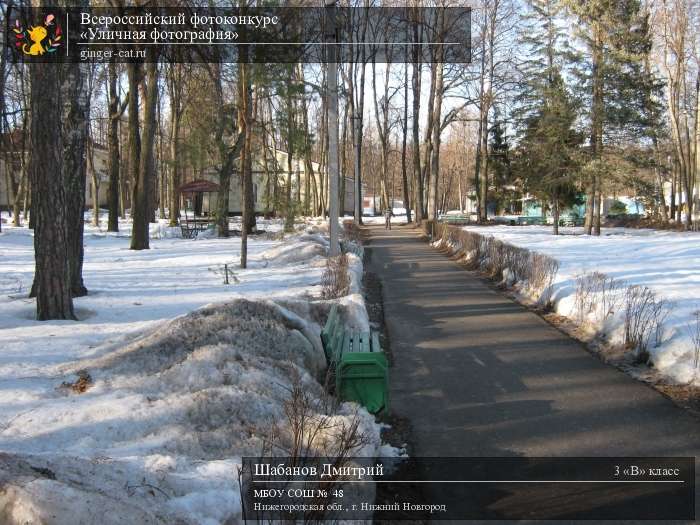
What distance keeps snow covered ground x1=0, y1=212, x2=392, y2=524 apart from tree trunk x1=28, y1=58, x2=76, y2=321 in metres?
0.42

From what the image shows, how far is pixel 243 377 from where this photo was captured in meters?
4.99

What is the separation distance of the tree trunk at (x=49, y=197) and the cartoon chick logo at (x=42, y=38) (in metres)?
0.22

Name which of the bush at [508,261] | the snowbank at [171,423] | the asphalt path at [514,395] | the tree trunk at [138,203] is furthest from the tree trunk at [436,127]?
the snowbank at [171,423]

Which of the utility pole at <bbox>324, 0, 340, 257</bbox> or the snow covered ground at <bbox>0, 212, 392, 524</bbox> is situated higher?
the utility pole at <bbox>324, 0, 340, 257</bbox>

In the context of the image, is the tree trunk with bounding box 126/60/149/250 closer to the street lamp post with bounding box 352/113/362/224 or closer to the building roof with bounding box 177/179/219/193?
the building roof with bounding box 177/179/219/193

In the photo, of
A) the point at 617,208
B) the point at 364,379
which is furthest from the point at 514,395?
the point at 617,208

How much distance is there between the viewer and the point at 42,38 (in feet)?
26.5

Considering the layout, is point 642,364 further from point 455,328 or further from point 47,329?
point 47,329

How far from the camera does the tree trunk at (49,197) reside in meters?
8.03

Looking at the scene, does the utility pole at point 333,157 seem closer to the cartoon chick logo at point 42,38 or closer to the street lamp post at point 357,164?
the cartoon chick logo at point 42,38

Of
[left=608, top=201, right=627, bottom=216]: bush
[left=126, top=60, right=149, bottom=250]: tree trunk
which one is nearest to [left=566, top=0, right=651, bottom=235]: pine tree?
[left=126, top=60, right=149, bottom=250]: tree trunk

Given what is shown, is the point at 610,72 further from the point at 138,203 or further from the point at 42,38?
the point at 42,38

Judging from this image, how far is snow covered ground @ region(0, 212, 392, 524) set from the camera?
278 cm

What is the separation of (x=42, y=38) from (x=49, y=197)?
200cm
